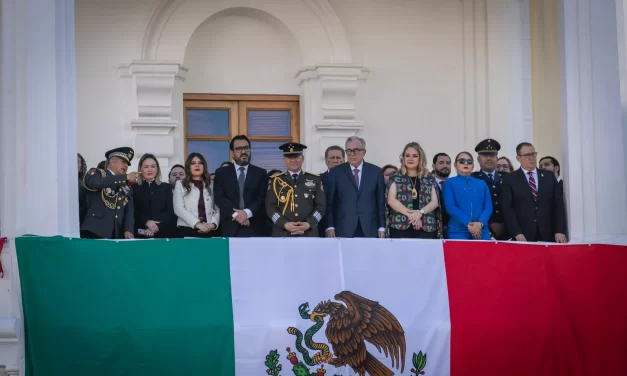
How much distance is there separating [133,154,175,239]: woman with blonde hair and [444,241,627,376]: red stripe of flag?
3095mm

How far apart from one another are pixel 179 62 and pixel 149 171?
2.49 meters

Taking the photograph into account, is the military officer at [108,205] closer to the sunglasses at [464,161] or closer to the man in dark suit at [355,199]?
the man in dark suit at [355,199]

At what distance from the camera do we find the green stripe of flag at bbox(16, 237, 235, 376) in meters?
9.88

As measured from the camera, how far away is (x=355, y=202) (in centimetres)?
1213

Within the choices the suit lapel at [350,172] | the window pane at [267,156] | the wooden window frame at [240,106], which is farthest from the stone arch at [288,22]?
the suit lapel at [350,172]

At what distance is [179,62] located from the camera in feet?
47.5

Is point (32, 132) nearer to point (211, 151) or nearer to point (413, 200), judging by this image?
point (413, 200)

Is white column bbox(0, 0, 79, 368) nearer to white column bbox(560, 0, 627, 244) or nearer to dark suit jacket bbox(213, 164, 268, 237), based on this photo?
dark suit jacket bbox(213, 164, 268, 237)

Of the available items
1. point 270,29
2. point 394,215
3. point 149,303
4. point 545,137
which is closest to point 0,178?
point 149,303

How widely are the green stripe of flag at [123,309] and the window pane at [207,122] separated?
4.90 metres

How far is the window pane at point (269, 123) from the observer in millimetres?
15297

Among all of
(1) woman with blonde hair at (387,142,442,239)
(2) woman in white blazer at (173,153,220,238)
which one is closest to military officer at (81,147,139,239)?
(2) woman in white blazer at (173,153,220,238)

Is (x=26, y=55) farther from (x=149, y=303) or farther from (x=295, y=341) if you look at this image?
(x=295, y=341)

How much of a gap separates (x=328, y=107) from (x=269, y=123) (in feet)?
2.91
